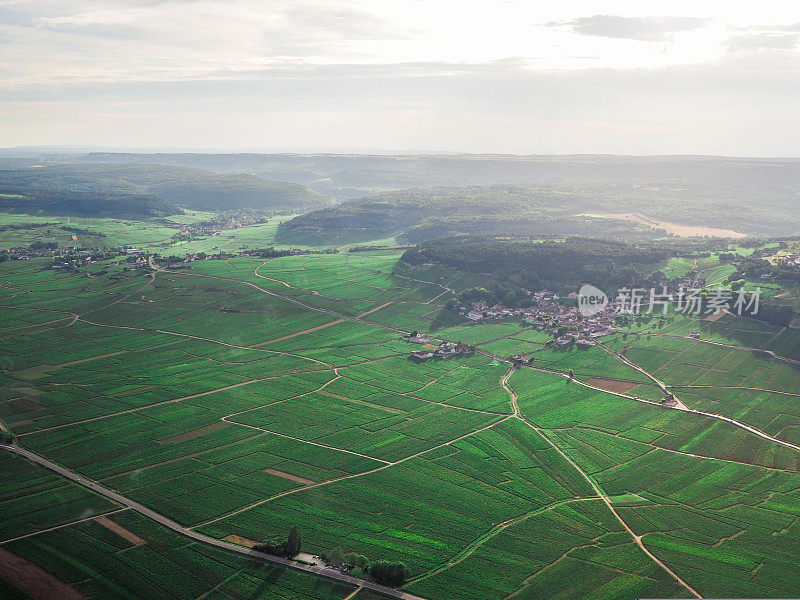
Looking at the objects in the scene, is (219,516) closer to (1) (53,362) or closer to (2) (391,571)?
Result: (2) (391,571)

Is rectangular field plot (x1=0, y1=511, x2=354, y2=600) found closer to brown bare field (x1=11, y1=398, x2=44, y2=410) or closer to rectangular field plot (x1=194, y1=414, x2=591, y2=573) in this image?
rectangular field plot (x1=194, y1=414, x2=591, y2=573)

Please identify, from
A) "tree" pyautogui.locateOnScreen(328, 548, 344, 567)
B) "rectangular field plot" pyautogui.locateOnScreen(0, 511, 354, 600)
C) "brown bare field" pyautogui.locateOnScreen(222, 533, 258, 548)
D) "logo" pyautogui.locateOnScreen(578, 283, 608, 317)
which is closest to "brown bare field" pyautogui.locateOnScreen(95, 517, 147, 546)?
"rectangular field plot" pyautogui.locateOnScreen(0, 511, 354, 600)

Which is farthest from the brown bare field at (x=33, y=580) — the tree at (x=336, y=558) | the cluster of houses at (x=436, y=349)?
the cluster of houses at (x=436, y=349)

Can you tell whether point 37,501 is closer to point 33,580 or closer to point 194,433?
point 33,580

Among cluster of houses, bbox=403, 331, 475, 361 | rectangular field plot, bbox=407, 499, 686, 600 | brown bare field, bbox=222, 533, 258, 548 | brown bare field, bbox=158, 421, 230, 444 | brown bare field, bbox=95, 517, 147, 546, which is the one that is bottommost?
rectangular field plot, bbox=407, 499, 686, 600

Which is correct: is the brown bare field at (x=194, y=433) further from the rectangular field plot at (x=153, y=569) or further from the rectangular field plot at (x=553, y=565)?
the rectangular field plot at (x=553, y=565)

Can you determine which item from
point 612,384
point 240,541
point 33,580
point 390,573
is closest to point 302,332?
point 612,384
